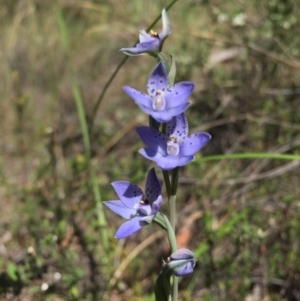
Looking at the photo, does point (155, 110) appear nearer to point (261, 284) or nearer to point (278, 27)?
point (261, 284)

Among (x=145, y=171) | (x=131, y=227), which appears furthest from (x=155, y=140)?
(x=145, y=171)

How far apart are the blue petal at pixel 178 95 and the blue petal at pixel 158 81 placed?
3cm

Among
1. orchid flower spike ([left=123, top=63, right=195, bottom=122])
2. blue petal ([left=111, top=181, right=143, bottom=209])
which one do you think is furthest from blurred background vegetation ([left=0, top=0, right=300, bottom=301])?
orchid flower spike ([left=123, top=63, right=195, bottom=122])

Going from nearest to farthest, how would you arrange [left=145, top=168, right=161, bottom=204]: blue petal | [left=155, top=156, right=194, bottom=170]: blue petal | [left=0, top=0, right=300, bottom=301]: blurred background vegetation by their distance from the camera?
[left=155, top=156, right=194, bottom=170]: blue petal, [left=145, top=168, right=161, bottom=204]: blue petal, [left=0, top=0, right=300, bottom=301]: blurred background vegetation

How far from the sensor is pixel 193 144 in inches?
55.4

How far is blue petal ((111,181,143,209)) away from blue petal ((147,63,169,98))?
254mm

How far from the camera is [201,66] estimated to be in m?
3.19

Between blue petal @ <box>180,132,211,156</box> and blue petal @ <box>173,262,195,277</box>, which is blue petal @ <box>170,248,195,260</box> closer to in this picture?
blue petal @ <box>173,262,195,277</box>

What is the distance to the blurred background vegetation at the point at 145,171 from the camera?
7.67ft

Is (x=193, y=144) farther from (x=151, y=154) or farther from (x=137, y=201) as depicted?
(x=137, y=201)

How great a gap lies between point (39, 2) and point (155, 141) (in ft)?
12.2

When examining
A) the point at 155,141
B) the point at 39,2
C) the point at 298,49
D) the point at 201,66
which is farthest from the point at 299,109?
the point at 39,2

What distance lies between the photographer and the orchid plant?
1.35 metres

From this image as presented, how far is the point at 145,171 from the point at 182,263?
1.72 metres
